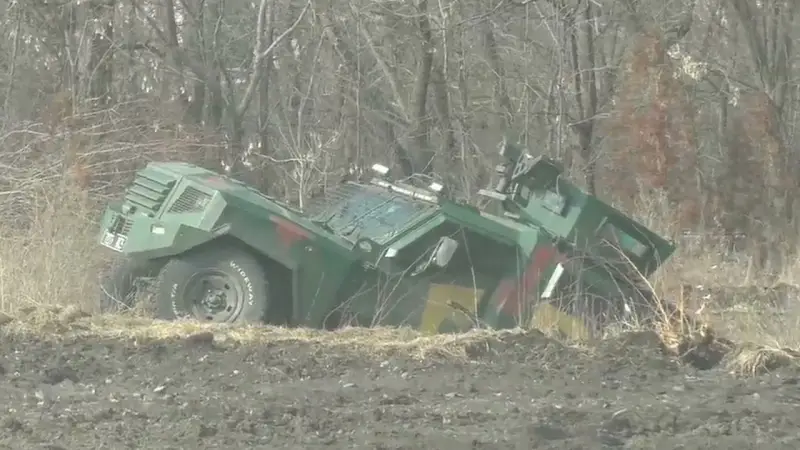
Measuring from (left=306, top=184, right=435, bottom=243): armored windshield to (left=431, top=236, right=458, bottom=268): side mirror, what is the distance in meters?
0.39

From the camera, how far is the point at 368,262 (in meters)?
9.32

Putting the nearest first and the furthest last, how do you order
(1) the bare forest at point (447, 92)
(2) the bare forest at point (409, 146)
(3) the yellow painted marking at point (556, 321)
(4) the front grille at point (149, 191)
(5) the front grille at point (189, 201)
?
(2) the bare forest at point (409, 146)
(3) the yellow painted marking at point (556, 321)
(5) the front grille at point (189, 201)
(4) the front grille at point (149, 191)
(1) the bare forest at point (447, 92)

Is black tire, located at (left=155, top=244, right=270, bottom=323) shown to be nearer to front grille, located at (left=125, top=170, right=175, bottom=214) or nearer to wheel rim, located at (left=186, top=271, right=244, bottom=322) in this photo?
wheel rim, located at (left=186, top=271, right=244, bottom=322)

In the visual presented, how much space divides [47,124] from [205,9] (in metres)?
6.18

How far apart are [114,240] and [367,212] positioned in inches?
80.2

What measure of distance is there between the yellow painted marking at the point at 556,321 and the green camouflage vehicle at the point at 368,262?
0.01 m

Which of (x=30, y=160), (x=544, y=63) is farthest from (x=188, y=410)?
(x=544, y=63)

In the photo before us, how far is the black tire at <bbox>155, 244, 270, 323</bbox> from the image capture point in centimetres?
916

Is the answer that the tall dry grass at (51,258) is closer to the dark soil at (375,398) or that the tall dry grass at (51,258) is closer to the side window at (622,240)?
the dark soil at (375,398)

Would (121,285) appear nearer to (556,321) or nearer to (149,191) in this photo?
(149,191)

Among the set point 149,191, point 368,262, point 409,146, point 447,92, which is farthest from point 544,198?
point 447,92

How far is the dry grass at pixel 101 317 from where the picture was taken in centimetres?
773

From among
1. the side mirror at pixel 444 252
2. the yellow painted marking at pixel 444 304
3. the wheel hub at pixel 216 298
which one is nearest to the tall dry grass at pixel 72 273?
the wheel hub at pixel 216 298

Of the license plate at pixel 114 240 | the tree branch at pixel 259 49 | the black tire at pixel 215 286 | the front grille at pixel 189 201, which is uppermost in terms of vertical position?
the tree branch at pixel 259 49
